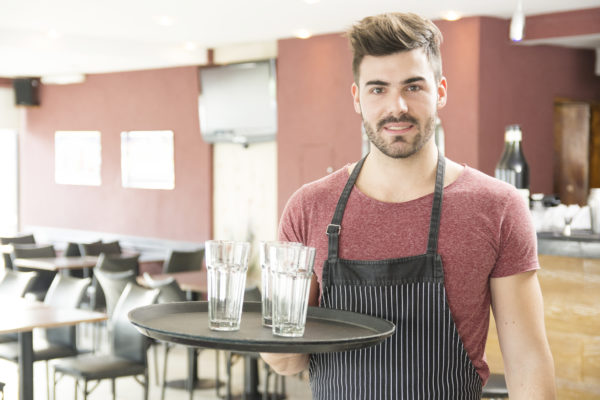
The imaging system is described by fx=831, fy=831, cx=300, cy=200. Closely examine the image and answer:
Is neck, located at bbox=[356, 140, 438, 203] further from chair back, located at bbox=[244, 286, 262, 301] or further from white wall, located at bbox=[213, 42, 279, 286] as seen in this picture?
white wall, located at bbox=[213, 42, 279, 286]

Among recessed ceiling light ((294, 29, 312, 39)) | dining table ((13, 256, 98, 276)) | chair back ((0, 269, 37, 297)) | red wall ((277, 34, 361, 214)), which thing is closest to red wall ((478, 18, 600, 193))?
red wall ((277, 34, 361, 214))

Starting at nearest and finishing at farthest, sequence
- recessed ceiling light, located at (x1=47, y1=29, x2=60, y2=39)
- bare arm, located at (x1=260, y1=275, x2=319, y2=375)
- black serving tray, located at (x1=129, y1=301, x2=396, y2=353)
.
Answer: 1. black serving tray, located at (x1=129, y1=301, x2=396, y2=353)
2. bare arm, located at (x1=260, y1=275, x2=319, y2=375)
3. recessed ceiling light, located at (x1=47, y1=29, x2=60, y2=39)

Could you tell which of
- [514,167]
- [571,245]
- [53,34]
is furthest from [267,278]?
[53,34]

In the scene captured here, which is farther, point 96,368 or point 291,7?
point 291,7

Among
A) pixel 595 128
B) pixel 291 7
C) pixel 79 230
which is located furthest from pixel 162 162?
pixel 595 128

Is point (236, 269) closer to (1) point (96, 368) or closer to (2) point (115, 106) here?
(1) point (96, 368)

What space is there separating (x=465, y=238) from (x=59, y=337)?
4.29m

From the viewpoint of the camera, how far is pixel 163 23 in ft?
23.2

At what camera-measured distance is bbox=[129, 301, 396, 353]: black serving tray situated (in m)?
1.25

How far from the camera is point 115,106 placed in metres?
9.80

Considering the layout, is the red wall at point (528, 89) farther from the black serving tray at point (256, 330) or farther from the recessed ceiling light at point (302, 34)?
the black serving tray at point (256, 330)

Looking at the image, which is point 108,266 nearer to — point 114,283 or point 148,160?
point 114,283

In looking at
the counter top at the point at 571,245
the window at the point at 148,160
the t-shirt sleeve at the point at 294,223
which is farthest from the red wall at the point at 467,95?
the t-shirt sleeve at the point at 294,223

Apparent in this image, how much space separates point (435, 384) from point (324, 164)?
240 inches
